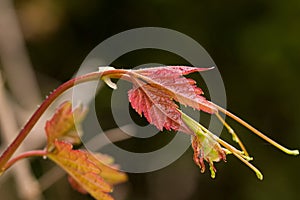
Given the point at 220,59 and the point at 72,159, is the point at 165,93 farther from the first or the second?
the point at 220,59

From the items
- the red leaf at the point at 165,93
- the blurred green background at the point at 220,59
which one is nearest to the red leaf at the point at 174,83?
the red leaf at the point at 165,93

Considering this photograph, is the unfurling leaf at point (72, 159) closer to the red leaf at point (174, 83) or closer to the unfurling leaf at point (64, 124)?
the unfurling leaf at point (64, 124)

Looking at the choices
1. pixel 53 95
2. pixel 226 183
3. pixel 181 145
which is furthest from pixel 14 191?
pixel 53 95

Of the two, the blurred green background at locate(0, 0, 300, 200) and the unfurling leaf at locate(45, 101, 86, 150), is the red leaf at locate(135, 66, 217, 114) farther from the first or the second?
the blurred green background at locate(0, 0, 300, 200)

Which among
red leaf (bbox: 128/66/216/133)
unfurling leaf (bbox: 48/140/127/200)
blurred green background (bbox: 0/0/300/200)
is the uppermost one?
red leaf (bbox: 128/66/216/133)

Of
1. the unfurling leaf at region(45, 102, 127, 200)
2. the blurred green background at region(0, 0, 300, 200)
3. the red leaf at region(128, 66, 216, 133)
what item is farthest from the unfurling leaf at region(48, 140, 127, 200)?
the blurred green background at region(0, 0, 300, 200)

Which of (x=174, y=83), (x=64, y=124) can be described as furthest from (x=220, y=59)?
(x=174, y=83)
